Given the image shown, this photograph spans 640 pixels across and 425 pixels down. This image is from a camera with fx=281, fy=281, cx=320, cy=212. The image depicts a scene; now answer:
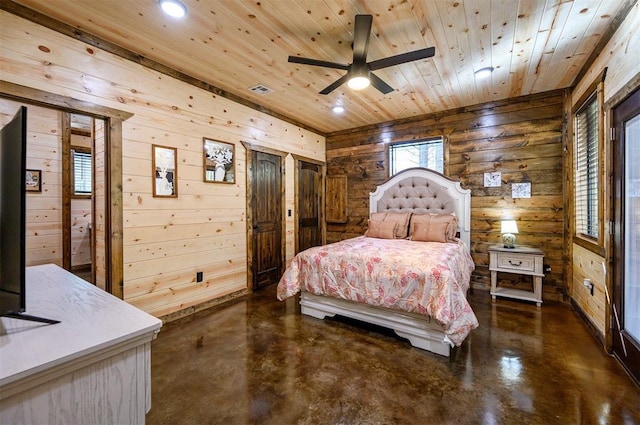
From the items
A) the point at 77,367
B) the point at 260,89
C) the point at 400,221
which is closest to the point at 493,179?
the point at 400,221

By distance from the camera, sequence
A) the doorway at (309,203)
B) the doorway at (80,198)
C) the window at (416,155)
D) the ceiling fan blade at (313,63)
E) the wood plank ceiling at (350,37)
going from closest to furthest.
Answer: the wood plank ceiling at (350,37) → the ceiling fan blade at (313,63) → the window at (416,155) → the doorway at (80,198) → the doorway at (309,203)

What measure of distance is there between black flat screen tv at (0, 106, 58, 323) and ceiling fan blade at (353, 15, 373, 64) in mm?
1917

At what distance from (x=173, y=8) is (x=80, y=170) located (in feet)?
13.5

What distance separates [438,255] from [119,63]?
11.4ft

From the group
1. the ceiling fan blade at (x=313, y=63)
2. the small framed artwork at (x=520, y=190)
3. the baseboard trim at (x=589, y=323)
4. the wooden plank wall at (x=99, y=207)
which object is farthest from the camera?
the small framed artwork at (x=520, y=190)

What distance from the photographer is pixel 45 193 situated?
12.1 feet

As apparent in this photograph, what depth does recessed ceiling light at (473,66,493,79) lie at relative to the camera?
3.01 metres

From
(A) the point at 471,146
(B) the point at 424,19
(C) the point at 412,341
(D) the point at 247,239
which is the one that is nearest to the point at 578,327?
(C) the point at 412,341

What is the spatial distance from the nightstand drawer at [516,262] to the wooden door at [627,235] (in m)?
1.21

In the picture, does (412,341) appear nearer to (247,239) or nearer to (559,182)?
(247,239)

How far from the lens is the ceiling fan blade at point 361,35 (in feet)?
6.35

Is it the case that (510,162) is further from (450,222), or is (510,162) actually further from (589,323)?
(589,323)

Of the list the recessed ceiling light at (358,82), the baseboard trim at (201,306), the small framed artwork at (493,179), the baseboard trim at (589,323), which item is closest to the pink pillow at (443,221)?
the small framed artwork at (493,179)

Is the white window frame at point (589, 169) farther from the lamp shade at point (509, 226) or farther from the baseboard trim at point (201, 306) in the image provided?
the baseboard trim at point (201, 306)
